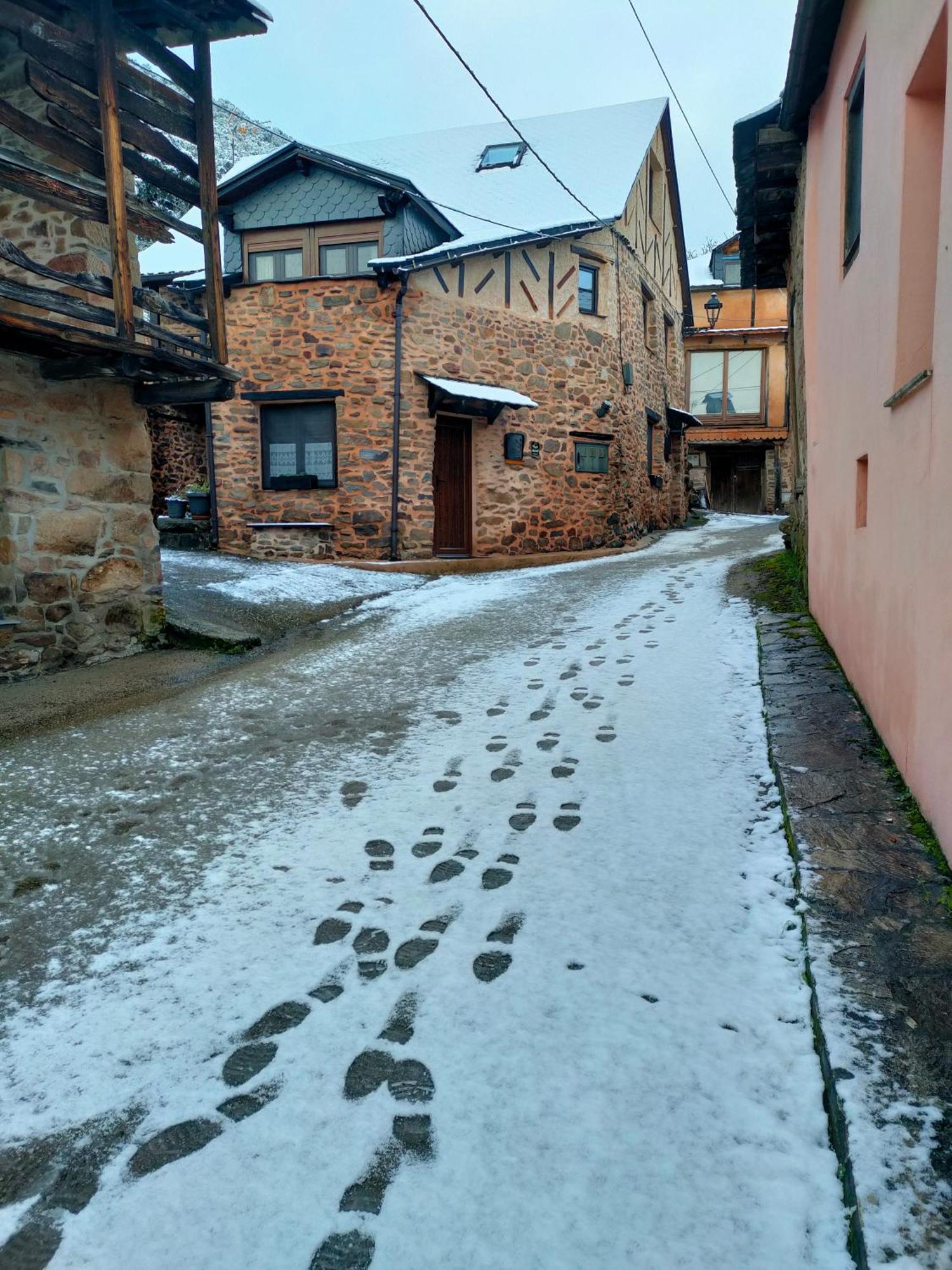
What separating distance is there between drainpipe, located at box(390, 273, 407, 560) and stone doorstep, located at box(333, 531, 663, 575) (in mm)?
343

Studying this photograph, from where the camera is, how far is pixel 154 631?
643cm

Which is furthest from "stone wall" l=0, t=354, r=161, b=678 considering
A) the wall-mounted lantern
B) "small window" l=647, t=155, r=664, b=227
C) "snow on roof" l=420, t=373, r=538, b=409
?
"small window" l=647, t=155, r=664, b=227

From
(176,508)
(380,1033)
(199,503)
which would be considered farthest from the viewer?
(176,508)

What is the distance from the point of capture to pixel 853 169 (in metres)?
4.46

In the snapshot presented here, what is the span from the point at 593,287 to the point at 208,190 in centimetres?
876

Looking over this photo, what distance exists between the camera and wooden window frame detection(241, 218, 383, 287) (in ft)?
38.0

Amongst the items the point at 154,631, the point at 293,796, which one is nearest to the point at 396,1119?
the point at 293,796

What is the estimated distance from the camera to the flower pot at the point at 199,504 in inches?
481

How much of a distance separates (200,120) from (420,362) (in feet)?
18.8

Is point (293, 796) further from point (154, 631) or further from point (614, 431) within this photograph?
point (614, 431)

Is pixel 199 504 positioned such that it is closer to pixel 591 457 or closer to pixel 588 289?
pixel 591 457

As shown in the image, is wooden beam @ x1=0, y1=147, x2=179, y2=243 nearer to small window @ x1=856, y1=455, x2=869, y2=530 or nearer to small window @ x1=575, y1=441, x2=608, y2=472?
small window @ x1=856, y1=455, x2=869, y2=530

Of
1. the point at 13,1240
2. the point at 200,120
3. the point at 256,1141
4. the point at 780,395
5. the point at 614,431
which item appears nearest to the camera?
the point at 13,1240

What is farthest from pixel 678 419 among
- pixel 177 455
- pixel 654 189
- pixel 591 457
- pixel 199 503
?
pixel 199 503
